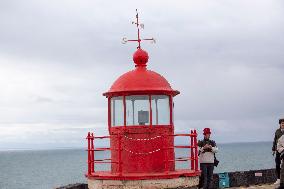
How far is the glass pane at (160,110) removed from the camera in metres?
11.6

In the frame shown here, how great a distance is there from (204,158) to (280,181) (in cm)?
244

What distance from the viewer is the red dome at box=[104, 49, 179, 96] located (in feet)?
37.7

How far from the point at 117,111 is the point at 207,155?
3069 mm

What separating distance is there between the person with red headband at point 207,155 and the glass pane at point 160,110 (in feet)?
5.43

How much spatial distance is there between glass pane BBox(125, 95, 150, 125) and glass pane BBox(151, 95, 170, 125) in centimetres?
19

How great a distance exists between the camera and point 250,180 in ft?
54.3

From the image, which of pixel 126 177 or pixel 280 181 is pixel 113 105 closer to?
pixel 126 177

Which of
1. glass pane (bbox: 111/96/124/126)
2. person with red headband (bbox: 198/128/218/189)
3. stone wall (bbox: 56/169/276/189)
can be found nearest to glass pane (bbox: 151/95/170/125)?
glass pane (bbox: 111/96/124/126)

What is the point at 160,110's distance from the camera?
462 inches

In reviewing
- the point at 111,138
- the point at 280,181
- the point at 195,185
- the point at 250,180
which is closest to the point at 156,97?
the point at 111,138

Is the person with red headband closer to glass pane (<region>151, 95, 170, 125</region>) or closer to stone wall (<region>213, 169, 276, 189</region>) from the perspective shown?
glass pane (<region>151, 95, 170, 125</region>)

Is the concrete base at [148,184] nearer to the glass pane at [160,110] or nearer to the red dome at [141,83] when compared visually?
the glass pane at [160,110]

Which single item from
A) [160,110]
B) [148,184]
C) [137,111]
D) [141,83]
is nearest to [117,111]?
[137,111]

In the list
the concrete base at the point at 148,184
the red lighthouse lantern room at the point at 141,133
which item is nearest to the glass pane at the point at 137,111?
the red lighthouse lantern room at the point at 141,133
